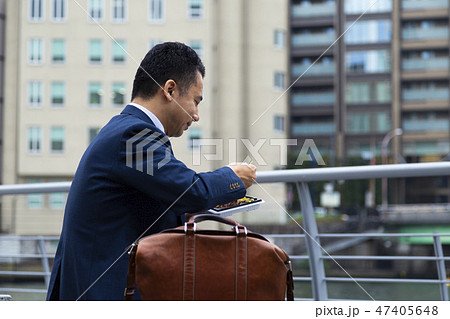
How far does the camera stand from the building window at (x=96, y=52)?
25.5m

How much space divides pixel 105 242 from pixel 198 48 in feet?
75.7

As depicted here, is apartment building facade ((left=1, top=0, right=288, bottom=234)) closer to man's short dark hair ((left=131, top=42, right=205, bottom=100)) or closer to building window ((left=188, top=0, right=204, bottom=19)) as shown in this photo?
building window ((left=188, top=0, right=204, bottom=19))

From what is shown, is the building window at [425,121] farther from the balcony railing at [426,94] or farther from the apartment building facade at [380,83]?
the balcony railing at [426,94]

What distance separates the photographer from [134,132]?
1.29 metres

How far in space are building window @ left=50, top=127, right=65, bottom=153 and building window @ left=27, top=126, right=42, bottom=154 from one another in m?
0.50

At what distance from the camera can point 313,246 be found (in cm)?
204

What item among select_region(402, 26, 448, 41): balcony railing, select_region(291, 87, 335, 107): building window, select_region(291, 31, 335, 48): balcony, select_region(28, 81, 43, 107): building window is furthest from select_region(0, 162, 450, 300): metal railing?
select_region(291, 31, 335, 48): balcony

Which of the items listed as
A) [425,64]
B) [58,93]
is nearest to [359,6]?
[425,64]

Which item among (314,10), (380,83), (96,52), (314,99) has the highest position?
(314,10)

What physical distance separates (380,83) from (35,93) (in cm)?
2554

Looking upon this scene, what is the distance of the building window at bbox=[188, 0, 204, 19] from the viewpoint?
2478 centimetres

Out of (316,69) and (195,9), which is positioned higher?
(195,9)

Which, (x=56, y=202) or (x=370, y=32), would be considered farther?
(x=370, y=32)
